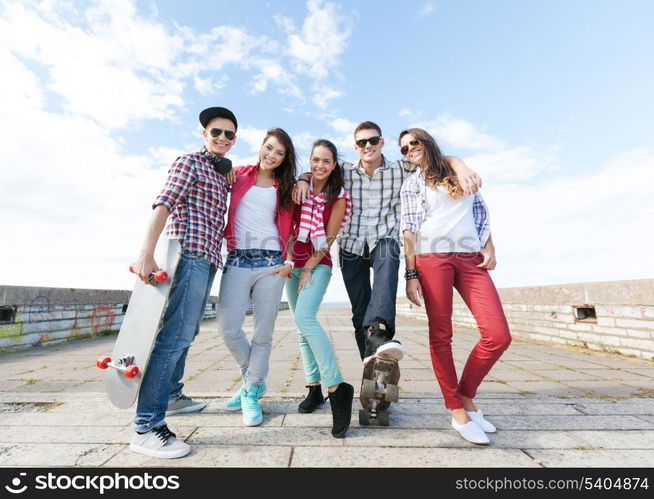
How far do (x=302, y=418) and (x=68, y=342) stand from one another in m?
7.41

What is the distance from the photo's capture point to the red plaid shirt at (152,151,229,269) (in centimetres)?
215

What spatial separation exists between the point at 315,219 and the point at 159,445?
168 cm

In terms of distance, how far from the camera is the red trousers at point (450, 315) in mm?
2254

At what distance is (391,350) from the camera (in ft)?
6.79

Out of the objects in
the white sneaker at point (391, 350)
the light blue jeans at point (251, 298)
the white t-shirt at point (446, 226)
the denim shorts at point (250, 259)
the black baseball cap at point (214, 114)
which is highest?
the black baseball cap at point (214, 114)

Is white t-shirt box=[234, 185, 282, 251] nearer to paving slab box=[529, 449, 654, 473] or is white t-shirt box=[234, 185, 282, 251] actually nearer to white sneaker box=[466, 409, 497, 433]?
white sneaker box=[466, 409, 497, 433]

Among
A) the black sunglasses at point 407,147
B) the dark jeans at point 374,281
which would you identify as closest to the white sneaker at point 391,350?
the dark jeans at point 374,281

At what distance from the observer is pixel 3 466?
1786mm

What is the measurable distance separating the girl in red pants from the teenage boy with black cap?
4.38 ft

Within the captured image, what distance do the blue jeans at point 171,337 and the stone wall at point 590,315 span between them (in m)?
5.98

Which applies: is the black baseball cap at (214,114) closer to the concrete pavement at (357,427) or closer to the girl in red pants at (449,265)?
the girl in red pants at (449,265)

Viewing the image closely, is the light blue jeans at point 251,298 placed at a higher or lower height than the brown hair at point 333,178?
lower

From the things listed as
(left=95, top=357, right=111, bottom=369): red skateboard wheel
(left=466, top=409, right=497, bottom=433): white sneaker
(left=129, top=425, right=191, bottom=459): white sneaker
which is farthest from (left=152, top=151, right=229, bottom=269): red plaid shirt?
(left=466, top=409, right=497, bottom=433): white sneaker

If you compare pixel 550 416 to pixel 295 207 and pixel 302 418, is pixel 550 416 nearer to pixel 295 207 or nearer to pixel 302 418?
pixel 302 418
